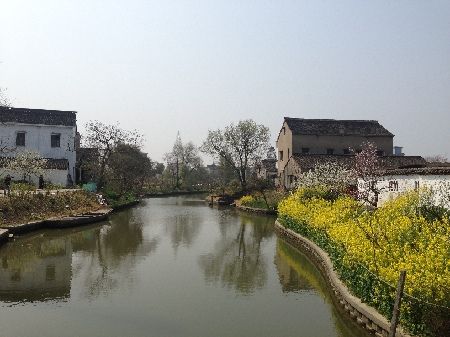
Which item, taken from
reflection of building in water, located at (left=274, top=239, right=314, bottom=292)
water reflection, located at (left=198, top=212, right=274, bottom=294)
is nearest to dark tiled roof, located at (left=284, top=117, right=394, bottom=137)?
water reflection, located at (left=198, top=212, right=274, bottom=294)

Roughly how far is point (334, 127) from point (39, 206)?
128ft

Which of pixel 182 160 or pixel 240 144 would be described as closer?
pixel 240 144

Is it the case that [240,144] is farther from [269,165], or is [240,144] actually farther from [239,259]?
[239,259]

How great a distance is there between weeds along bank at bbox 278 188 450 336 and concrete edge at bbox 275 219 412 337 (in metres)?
0.18

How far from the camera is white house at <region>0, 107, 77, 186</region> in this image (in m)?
49.0

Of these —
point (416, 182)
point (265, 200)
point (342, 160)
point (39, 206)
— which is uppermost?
point (342, 160)

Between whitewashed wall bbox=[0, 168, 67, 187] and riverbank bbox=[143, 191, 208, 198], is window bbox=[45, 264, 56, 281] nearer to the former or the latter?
whitewashed wall bbox=[0, 168, 67, 187]

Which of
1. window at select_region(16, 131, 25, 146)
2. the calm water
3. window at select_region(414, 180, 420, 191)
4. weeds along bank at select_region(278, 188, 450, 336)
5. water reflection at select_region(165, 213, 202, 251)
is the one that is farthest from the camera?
window at select_region(16, 131, 25, 146)

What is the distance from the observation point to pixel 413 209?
1791cm

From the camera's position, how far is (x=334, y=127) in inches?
2276

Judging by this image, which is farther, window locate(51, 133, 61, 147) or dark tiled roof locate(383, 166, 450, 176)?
window locate(51, 133, 61, 147)

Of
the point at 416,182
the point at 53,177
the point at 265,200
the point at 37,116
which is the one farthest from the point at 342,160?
the point at 37,116

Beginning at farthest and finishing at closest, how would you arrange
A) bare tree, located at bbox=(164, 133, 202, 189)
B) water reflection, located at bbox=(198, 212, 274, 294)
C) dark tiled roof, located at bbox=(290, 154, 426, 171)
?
1. bare tree, located at bbox=(164, 133, 202, 189)
2. dark tiled roof, located at bbox=(290, 154, 426, 171)
3. water reflection, located at bbox=(198, 212, 274, 294)

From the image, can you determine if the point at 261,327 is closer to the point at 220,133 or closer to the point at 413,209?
the point at 413,209
